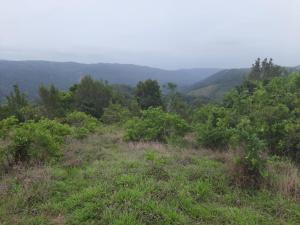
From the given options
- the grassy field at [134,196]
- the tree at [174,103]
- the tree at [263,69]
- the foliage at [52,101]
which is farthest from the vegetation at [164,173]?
the tree at [263,69]

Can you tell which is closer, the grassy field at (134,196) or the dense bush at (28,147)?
the grassy field at (134,196)

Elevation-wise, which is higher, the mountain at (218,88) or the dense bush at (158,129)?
the dense bush at (158,129)

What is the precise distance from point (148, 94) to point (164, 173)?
25171 millimetres

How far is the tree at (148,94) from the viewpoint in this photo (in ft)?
101

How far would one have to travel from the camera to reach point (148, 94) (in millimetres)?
31438

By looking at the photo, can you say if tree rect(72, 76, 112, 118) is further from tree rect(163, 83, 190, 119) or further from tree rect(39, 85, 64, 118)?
tree rect(163, 83, 190, 119)

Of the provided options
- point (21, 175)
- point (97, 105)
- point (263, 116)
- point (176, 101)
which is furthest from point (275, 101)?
point (97, 105)

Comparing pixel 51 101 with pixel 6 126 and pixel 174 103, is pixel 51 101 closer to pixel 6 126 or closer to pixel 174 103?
pixel 174 103

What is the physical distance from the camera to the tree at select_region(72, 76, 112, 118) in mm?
28875

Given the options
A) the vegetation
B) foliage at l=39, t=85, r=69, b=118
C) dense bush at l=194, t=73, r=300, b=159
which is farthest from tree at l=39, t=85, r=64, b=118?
dense bush at l=194, t=73, r=300, b=159

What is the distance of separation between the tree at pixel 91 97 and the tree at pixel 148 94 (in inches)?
116

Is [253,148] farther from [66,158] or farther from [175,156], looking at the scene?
[66,158]

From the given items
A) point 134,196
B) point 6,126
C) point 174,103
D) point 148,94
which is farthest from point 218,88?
point 134,196

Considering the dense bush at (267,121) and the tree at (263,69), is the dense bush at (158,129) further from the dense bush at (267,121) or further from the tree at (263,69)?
the tree at (263,69)
